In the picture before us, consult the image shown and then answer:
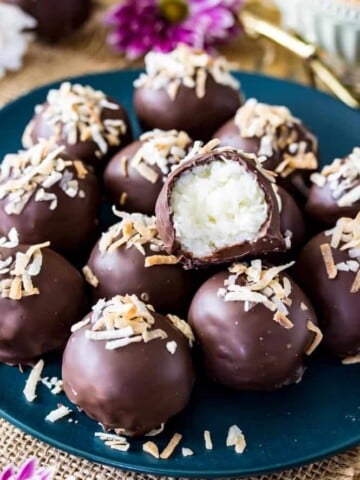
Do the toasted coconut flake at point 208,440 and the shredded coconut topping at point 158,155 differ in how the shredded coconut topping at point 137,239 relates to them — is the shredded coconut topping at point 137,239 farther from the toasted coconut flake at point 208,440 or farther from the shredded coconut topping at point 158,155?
the toasted coconut flake at point 208,440

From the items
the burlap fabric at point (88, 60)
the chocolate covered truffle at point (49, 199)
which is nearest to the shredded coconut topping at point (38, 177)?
the chocolate covered truffle at point (49, 199)

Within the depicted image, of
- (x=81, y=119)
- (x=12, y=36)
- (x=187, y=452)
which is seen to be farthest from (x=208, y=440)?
(x=12, y=36)

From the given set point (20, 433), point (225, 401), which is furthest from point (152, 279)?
point (20, 433)

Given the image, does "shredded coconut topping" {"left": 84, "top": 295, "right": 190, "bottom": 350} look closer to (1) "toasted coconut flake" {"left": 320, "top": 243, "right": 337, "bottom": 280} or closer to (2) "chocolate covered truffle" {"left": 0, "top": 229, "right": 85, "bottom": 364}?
(2) "chocolate covered truffle" {"left": 0, "top": 229, "right": 85, "bottom": 364}

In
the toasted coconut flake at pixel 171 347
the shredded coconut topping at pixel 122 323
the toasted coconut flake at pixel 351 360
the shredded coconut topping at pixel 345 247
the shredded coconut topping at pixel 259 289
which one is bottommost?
the toasted coconut flake at pixel 351 360

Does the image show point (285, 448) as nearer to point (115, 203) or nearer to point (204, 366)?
point (204, 366)

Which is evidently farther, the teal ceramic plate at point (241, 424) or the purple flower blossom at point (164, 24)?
the purple flower blossom at point (164, 24)
